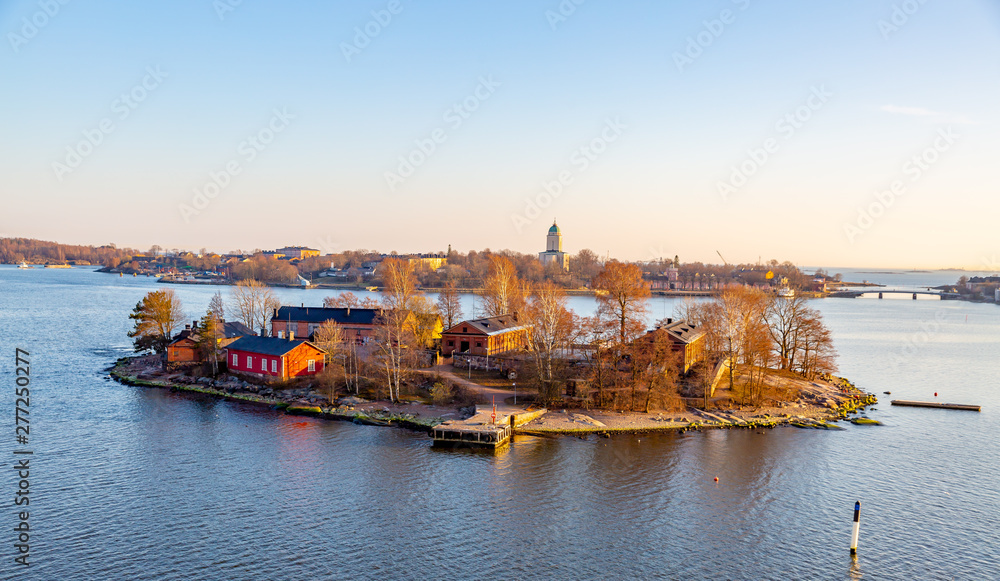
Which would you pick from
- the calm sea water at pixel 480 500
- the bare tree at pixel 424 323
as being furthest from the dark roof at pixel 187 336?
the bare tree at pixel 424 323

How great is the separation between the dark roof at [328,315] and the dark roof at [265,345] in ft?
28.3

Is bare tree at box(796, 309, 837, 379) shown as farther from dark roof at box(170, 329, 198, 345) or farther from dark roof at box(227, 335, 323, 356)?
dark roof at box(170, 329, 198, 345)

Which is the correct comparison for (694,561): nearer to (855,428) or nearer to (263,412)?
(855,428)

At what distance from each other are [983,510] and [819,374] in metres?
22.3

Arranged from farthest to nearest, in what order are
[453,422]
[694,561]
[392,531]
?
[453,422] → [392,531] → [694,561]

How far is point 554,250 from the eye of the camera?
162 meters

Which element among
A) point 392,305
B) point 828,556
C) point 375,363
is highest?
point 392,305

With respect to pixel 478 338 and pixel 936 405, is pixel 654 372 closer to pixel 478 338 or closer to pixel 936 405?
pixel 478 338

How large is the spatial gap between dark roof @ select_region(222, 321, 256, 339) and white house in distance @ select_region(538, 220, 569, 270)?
11281 centimetres

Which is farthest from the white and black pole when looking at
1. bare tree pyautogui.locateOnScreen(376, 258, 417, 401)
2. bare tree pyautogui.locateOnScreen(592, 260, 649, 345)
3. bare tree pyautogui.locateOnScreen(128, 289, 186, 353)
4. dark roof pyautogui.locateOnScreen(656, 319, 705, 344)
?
bare tree pyautogui.locateOnScreen(128, 289, 186, 353)

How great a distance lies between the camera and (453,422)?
99.8 ft

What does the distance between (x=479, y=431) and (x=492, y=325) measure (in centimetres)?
1775

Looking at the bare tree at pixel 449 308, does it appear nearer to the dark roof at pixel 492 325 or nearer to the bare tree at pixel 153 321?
the dark roof at pixel 492 325

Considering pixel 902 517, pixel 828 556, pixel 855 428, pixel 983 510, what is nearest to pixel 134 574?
pixel 828 556
